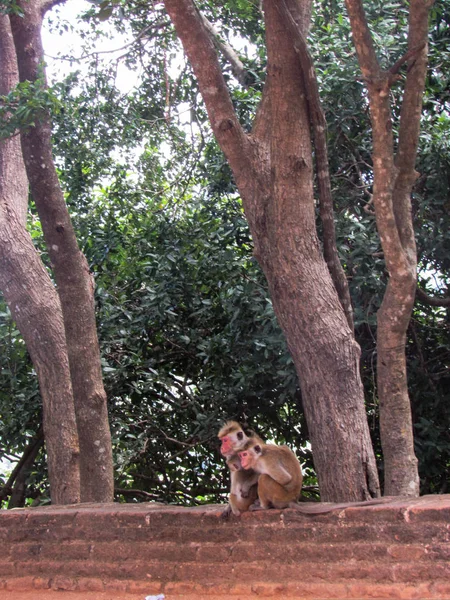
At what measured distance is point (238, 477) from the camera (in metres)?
4.38

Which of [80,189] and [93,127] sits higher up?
[93,127]

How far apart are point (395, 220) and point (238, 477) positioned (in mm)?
2096

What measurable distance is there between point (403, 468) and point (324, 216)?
196cm

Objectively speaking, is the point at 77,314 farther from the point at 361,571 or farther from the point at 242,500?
the point at 361,571

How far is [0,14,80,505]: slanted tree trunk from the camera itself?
6.12 meters

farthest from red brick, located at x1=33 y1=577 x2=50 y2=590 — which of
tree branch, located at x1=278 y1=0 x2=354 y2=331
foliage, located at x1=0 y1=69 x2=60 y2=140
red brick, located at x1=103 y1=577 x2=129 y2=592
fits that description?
foliage, located at x1=0 y1=69 x2=60 y2=140

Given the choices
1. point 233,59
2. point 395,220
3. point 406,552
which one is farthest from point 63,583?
point 233,59

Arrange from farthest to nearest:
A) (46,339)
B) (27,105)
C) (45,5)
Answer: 1. (45,5)
2. (46,339)
3. (27,105)

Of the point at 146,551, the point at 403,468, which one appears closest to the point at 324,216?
the point at 403,468

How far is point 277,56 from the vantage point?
529 centimetres

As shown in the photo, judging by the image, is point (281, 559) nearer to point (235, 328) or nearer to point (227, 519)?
point (227, 519)

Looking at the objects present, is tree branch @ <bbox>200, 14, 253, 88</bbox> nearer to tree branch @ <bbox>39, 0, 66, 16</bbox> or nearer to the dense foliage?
the dense foliage

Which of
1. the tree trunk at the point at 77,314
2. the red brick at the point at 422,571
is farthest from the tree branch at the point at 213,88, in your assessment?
the red brick at the point at 422,571

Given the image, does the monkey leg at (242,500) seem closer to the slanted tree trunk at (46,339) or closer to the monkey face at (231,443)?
the monkey face at (231,443)
